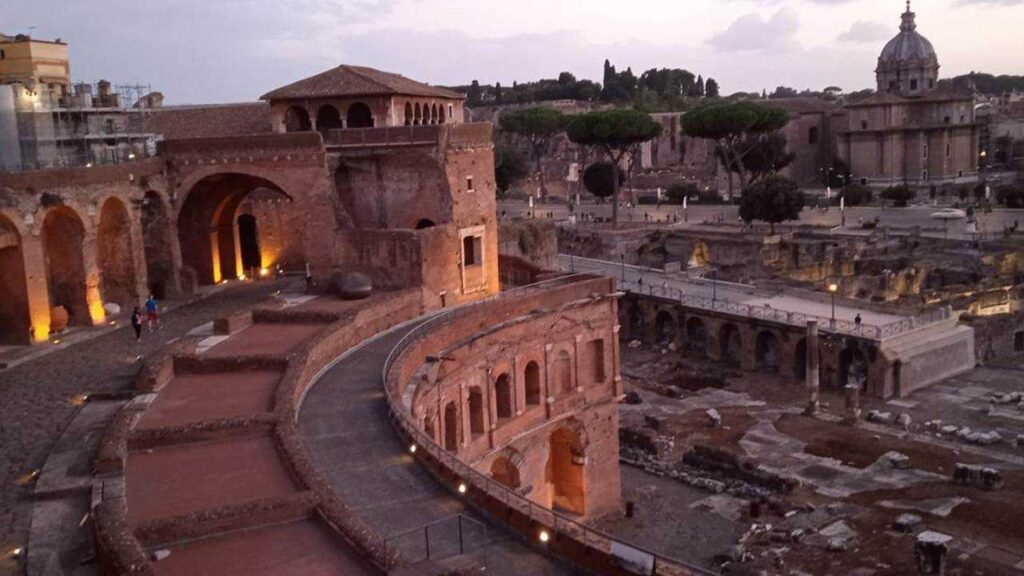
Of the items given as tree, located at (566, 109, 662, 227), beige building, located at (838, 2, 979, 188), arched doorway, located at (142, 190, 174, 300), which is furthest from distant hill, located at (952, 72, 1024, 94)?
arched doorway, located at (142, 190, 174, 300)

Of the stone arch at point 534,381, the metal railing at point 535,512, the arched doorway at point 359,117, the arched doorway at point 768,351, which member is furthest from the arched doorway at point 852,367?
the metal railing at point 535,512

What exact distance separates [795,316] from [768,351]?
211 centimetres

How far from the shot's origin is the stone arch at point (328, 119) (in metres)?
33.8

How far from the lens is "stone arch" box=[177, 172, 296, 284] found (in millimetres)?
32844

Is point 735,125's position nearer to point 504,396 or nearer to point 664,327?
point 664,327

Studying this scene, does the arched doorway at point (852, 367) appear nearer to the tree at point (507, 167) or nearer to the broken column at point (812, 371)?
the broken column at point (812, 371)

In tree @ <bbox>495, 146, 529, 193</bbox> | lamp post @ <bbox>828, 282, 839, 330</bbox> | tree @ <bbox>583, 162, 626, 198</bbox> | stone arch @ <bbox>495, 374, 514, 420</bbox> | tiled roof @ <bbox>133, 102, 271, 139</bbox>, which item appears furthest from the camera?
tree @ <bbox>583, 162, 626, 198</bbox>

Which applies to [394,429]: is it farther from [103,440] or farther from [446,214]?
[446,214]

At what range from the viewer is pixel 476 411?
23.8 meters

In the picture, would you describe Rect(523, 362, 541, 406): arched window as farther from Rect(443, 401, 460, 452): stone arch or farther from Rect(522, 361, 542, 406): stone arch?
Rect(443, 401, 460, 452): stone arch

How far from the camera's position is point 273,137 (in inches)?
1190

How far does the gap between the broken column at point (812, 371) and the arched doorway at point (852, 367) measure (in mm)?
1133

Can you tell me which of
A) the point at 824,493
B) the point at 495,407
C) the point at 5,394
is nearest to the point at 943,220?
the point at 824,493

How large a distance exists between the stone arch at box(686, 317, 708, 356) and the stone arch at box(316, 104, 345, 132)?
19.9 m
